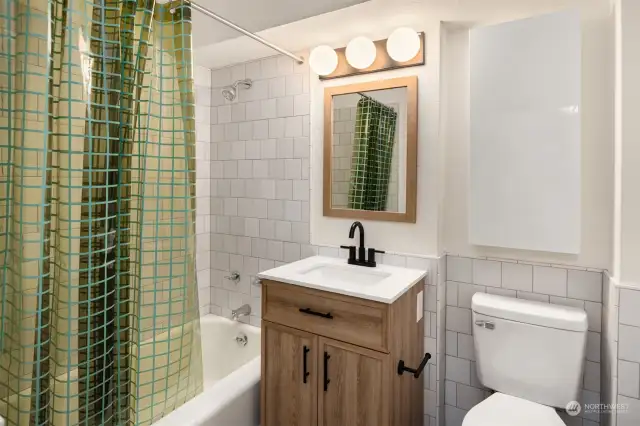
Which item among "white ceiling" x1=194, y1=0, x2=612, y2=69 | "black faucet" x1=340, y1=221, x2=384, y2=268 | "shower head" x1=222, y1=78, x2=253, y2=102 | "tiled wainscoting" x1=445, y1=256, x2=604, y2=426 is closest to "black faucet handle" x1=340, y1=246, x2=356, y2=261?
"black faucet" x1=340, y1=221, x2=384, y2=268

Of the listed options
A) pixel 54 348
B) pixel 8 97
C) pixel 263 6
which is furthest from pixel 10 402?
pixel 263 6

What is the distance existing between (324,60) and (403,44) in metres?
0.45

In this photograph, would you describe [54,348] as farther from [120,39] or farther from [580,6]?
[580,6]

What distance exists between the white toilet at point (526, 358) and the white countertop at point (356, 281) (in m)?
0.37

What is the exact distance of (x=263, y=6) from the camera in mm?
1945

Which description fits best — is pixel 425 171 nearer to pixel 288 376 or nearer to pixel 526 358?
pixel 526 358

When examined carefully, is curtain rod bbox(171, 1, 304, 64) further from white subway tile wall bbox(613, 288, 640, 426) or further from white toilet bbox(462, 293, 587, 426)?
white subway tile wall bbox(613, 288, 640, 426)

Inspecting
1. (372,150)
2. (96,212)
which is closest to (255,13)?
(372,150)

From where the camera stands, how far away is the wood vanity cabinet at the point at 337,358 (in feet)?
5.13

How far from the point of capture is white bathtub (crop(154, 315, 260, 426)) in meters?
1.57

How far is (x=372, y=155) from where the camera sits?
2.08 metres

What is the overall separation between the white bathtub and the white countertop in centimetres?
56

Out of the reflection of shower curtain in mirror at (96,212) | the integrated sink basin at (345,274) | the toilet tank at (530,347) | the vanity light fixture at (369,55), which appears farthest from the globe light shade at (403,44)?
the toilet tank at (530,347)

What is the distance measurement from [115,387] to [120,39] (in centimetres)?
118
